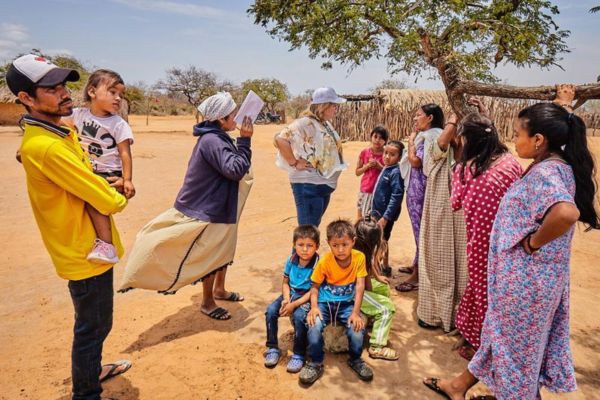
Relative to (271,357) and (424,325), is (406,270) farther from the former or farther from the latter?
(271,357)

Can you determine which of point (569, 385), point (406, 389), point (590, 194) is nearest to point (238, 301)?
point (406, 389)

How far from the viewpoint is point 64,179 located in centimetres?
193

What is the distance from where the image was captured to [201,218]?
10.4ft

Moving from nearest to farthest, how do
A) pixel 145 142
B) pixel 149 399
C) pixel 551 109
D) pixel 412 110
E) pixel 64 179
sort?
pixel 64 179, pixel 551 109, pixel 149 399, pixel 145 142, pixel 412 110

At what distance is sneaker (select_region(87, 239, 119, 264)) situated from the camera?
6.81 feet

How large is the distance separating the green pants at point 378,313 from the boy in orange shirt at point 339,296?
223mm

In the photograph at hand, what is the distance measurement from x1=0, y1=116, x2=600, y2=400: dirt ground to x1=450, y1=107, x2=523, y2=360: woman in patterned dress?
0.56 metres

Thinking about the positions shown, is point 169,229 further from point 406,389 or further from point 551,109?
point 551,109

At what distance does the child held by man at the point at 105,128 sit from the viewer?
2.86 m

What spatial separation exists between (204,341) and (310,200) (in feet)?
4.84

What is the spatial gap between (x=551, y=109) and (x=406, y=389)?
192cm

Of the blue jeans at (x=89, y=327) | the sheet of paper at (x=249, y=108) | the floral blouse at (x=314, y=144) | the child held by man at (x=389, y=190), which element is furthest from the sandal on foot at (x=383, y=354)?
the sheet of paper at (x=249, y=108)

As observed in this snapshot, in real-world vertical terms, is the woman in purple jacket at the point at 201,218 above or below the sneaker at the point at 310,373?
above

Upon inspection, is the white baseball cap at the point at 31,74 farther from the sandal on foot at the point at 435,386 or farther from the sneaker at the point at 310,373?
the sandal on foot at the point at 435,386
